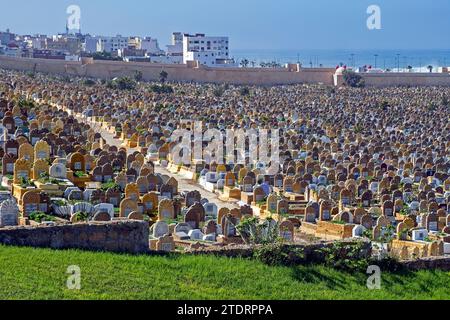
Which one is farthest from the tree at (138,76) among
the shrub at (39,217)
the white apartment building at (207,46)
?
the shrub at (39,217)

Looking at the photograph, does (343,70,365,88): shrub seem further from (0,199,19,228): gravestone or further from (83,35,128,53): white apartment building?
(0,199,19,228): gravestone

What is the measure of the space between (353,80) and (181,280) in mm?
67814

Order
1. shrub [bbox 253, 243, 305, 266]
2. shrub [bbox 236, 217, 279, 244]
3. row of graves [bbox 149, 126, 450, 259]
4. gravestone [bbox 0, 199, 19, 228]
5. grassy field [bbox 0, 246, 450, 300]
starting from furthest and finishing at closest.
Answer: row of graves [bbox 149, 126, 450, 259] → gravestone [bbox 0, 199, 19, 228] → shrub [bbox 236, 217, 279, 244] → shrub [bbox 253, 243, 305, 266] → grassy field [bbox 0, 246, 450, 300]

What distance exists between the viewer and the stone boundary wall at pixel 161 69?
7256 centimetres

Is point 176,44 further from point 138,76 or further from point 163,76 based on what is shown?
point 138,76

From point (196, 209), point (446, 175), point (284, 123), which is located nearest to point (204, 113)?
point (284, 123)

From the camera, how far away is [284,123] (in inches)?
1641

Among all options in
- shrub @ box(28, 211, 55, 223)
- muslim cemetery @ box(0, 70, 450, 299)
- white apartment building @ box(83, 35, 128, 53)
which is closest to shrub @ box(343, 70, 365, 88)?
muslim cemetery @ box(0, 70, 450, 299)

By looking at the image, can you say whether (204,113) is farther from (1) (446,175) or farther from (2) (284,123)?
(1) (446,175)

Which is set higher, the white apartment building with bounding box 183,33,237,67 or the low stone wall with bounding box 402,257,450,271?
the white apartment building with bounding box 183,33,237,67

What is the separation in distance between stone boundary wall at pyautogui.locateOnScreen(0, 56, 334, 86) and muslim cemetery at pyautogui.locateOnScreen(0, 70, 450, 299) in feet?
60.8

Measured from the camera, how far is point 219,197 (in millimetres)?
24203

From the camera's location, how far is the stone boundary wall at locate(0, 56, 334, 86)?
238ft

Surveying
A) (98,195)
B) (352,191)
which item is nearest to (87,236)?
(98,195)
